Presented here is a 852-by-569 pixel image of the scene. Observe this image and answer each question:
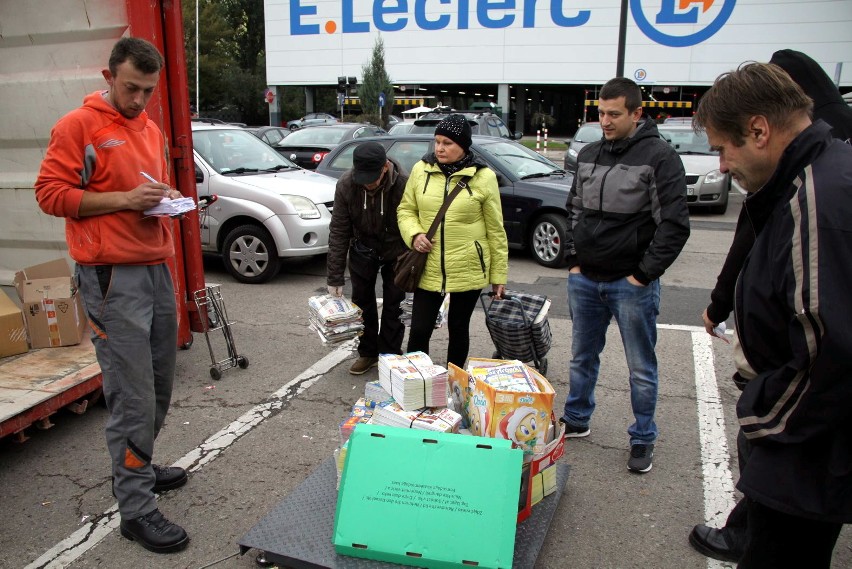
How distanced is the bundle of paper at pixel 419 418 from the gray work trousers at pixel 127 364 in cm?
105

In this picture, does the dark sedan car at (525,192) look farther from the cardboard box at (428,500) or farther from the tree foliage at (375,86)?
the tree foliage at (375,86)

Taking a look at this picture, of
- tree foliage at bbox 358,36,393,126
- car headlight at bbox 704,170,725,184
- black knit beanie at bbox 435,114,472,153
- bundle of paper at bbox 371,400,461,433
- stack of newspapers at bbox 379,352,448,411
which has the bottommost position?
bundle of paper at bbox 371,400,461,433

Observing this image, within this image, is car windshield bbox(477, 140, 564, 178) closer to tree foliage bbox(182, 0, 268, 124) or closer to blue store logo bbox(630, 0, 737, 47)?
blue store logo bbox(630, 0, 737, 47)

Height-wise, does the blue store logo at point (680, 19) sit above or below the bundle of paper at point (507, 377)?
A: above

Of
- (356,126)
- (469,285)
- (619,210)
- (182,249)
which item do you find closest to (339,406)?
(469,285)

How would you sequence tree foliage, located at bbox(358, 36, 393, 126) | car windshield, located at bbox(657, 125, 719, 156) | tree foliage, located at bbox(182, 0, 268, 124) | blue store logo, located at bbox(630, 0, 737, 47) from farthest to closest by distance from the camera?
tree foliage, located at bbox(182, 0, 268, 124), tree foliage, located at bbox(358, 36, 393, 126), blue store logo, located at bbox(630, 0, 737, 47), car windshield, located at bbox(657, 125, 719, 156)

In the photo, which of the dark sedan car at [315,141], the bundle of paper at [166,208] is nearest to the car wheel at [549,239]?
the bundle of paper at [166,208]

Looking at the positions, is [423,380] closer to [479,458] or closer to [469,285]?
[479,458]

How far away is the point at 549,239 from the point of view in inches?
344

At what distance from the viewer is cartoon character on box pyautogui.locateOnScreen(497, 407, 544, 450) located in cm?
312

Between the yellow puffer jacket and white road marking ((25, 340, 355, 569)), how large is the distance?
1.35 m

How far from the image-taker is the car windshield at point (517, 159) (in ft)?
29.9

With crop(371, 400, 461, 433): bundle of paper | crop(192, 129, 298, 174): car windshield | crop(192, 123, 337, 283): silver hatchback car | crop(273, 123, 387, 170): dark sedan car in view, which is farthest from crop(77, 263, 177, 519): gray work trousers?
crop(273, 123, 387, 170): dark sedan car

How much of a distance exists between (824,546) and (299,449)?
283 cm
